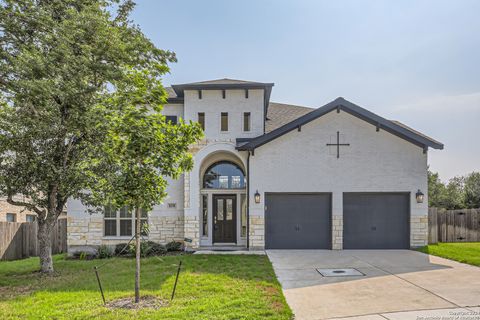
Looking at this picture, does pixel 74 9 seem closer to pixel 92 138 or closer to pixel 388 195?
pixel 92 138

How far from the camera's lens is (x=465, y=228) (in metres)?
16.7

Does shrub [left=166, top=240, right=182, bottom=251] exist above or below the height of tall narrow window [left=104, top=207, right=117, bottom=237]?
below

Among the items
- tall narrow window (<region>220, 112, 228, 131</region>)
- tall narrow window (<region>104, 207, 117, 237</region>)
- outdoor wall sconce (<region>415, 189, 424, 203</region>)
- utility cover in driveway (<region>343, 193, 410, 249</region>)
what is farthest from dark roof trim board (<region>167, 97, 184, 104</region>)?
outdoor wall sconce (<region>415, 189, 424, 203</region>)

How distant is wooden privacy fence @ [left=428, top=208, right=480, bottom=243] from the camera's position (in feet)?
52.7

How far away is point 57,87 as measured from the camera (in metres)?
8.32

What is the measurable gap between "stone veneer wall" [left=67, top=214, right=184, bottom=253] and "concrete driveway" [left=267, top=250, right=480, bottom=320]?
4.57 meters

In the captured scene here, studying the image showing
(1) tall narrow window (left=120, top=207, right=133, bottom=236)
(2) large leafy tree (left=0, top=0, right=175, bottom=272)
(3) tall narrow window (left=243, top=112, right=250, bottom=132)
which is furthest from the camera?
(1) tall narrow window (left=120, top=207, right=133, bottom=236)

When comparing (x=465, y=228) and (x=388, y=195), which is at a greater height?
(x=388, y=195)

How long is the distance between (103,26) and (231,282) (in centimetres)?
736

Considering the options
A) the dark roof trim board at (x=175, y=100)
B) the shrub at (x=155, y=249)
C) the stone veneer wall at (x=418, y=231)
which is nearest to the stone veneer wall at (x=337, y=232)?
the stone veneer wall at (x=418, y=231)

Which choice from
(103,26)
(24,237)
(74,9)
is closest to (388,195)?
(103,26)

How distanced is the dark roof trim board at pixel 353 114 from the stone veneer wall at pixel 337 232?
3.81 metres

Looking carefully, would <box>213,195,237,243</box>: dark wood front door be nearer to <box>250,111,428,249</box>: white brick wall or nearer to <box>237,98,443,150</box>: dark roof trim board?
<box>250,111,428,249</box>: white brick wall

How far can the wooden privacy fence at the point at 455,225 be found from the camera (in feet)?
52.7
